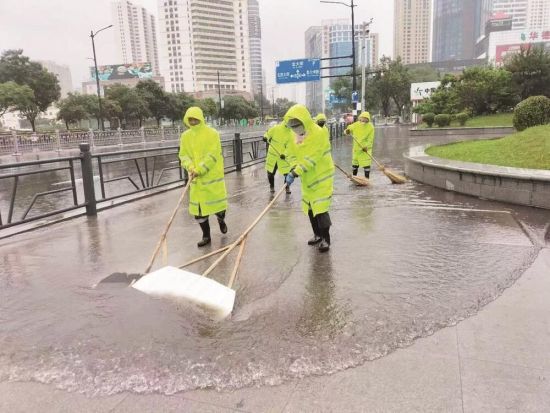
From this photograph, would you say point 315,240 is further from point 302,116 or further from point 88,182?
point 88,182

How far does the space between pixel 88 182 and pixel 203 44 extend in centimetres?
11781

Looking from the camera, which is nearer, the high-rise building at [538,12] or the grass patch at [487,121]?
the grass patch at [487,121]

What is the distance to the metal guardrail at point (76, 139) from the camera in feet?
65.5

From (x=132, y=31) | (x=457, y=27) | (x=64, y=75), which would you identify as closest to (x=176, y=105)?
(x=132, y=31)

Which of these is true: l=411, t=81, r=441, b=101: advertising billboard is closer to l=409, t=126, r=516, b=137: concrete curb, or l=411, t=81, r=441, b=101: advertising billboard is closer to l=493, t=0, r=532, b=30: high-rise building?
l=409, t=126, r=516, b=137: concrete curb

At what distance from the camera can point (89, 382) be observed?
2.56m

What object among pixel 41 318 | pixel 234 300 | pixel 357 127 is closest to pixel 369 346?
pixel 234 300

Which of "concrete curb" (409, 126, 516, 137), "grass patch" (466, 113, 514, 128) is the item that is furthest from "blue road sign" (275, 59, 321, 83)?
"grass patch" (466, 113, 514, 128)

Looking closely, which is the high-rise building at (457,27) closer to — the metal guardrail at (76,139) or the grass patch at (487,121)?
the grass patch at (487,121)

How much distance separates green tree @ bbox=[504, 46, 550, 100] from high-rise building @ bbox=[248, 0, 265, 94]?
103 metres

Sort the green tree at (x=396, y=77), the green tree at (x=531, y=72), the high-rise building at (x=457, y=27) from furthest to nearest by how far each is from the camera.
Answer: the high-rise building at (x=457, y=27) < the green tree at (x=396, y=77) < the green tree at (x=531, y=72)

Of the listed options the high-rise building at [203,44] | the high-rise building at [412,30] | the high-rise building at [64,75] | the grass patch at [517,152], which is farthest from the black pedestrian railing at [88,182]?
the high-rise building at [64,75]

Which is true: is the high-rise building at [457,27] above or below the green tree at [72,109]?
above

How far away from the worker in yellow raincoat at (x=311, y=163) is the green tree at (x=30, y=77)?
A: 4176 centimetres
